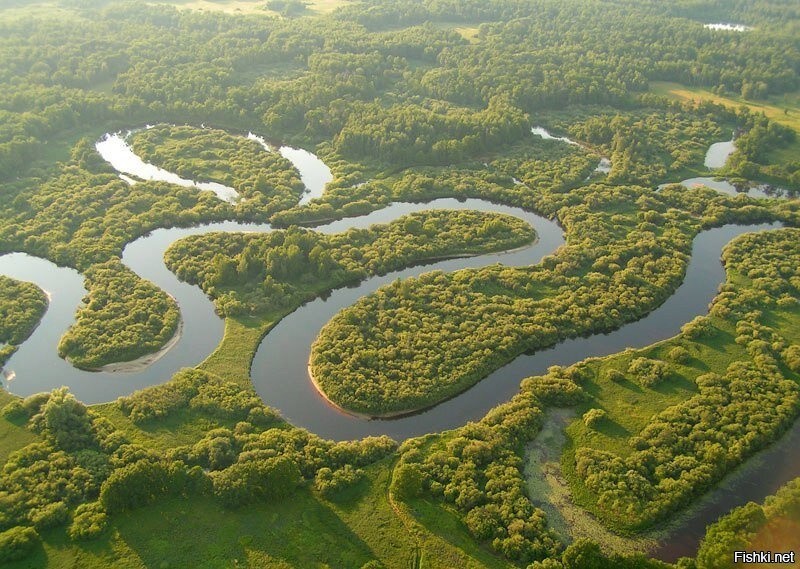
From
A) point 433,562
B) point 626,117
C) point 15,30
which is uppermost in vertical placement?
point 15,30

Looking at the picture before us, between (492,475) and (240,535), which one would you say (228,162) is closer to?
(240,535)

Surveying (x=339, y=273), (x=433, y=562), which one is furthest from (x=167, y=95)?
(x=433, y=562)

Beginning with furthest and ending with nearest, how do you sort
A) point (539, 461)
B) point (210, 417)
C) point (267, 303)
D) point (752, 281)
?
point (752, 281) < point (267, 303) < point (210, 417) < point (539, 461)

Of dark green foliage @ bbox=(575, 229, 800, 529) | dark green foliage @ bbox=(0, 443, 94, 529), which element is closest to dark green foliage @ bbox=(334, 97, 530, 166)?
dark green foliage @ bbox=(575, 229, 800, 529)

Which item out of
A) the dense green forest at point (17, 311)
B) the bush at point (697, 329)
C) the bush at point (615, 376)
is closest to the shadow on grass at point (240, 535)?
the dense green forest at point (17, 311)

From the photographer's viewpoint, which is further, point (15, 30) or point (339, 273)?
point (15, 30)

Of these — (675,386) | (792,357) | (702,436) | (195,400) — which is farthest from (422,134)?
(702,436)

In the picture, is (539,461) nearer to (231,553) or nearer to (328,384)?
(328,384)

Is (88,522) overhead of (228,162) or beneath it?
beneath
